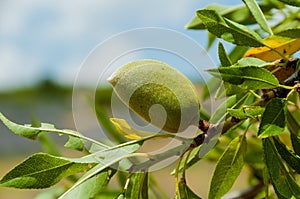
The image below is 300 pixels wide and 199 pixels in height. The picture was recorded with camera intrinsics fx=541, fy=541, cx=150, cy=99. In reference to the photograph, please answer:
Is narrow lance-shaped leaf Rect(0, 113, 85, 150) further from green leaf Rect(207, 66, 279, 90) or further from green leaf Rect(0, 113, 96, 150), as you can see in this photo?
green leaf Rect(207, 66, 279, 90)

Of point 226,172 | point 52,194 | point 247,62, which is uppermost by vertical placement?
point 247,62

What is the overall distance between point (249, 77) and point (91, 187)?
6.9 inches

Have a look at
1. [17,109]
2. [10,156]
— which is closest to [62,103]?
[17,109]

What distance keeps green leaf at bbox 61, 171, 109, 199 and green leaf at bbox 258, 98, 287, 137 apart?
153 mm

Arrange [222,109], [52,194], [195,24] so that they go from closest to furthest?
1. [222,109]
2. [195,24]
3. [52,194]

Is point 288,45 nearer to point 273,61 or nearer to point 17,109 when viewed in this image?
point 273,61

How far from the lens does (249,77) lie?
48cm

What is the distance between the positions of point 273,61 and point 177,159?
0.15 metres

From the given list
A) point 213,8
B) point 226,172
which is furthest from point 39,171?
point 213,8

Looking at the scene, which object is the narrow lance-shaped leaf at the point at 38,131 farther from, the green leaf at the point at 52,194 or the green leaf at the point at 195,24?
Result: the green leaf at the point at 52,194

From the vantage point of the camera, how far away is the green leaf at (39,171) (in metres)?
0.48

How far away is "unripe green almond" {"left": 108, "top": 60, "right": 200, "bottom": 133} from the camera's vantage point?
1.55 ft

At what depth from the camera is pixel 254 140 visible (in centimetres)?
85

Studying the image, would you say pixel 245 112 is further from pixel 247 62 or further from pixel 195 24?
pixel 195 24
